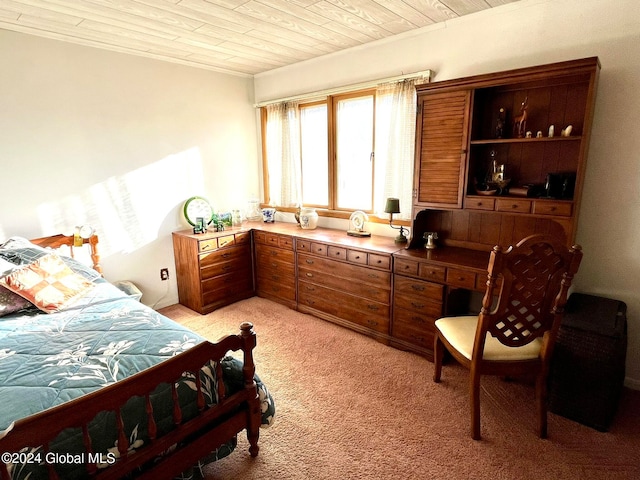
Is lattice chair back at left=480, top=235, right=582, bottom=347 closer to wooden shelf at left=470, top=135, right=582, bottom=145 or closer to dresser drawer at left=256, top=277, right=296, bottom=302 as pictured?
wooden shelf at left=470, top=135, right=582, bottom=145

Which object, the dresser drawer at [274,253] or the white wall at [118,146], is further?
the dresser drawer at [274,253]

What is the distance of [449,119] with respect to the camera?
2469mm

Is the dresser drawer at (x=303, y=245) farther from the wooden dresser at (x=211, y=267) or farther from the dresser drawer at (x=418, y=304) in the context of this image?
the dresser drawer at (x=418, y=304)

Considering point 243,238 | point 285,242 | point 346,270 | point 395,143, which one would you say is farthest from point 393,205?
point 243,238

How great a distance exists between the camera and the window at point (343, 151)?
3047 mm

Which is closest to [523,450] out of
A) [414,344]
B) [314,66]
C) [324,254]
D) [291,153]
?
[414,344]

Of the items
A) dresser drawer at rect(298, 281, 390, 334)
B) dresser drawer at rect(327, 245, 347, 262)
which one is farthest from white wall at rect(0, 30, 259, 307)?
dresser drawer at rect(327, 245, 347, 262)

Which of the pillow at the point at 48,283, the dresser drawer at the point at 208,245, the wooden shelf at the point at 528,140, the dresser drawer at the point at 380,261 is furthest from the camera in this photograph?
the dresser drawer at the point at 208,245

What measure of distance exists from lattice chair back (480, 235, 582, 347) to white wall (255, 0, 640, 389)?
0.82m

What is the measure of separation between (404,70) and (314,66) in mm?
1025

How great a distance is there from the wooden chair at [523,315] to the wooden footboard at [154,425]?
117 cm

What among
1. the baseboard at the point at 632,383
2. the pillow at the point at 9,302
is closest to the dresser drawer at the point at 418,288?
the baseboard at the point at 632,383

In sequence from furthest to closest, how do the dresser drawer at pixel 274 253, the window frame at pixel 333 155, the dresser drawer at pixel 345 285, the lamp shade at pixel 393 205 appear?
the dresser drawer at pixel 274 253 < the window frame at pixel 333 155 < the lamp shade at pixel 393 205 < the dresser drawer at pixel 345 285

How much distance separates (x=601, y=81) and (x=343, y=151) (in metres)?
2.02
